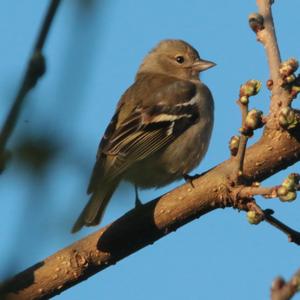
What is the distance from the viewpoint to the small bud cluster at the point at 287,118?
3.60 metres

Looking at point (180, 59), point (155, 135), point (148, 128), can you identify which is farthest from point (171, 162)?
point (180, 59)

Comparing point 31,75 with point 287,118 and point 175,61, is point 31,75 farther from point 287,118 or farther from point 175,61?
point 175,61

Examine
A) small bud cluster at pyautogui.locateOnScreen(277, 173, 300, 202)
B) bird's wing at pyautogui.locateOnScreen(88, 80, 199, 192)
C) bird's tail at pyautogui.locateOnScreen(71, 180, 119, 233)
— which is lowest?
bird's tail at pyautogui.locateOnScreen(71, 180, 119, 233)

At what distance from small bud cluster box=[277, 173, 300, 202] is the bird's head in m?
6.01

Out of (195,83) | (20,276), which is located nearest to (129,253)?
(20,276)

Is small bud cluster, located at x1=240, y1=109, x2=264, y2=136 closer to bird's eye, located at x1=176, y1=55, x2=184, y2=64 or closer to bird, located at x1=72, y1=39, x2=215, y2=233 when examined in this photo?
bird, located at x1=72, y1=39, x2=215, y2=233

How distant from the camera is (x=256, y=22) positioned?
378cm

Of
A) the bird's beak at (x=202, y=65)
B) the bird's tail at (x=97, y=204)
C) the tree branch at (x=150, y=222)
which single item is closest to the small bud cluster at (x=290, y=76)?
the tree branch at (x=150, y=222)

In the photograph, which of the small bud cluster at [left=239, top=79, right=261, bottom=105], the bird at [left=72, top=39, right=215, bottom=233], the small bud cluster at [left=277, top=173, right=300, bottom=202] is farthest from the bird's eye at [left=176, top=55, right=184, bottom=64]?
the small bud cluster at [left=277, top=173, right=300, bottom=202]

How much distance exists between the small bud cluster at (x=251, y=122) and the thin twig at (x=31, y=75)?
2002 millimetres

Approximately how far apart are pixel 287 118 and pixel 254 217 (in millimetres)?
663

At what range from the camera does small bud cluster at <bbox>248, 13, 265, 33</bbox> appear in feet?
12.3

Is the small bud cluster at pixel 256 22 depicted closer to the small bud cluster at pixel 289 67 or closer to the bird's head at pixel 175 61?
the small bud cluster at pixel 289 67

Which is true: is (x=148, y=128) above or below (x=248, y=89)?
below
